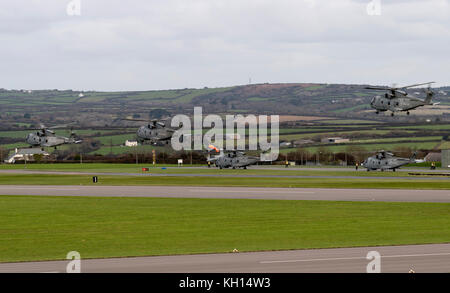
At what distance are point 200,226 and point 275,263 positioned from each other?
597 inches

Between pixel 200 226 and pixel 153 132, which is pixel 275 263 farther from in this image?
pixel 153 132

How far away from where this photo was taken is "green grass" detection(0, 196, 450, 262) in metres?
34.3

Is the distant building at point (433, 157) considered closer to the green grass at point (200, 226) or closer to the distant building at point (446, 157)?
the distant building at point (446, 157)

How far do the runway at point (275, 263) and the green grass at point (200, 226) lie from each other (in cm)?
188

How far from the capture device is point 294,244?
34656 mm

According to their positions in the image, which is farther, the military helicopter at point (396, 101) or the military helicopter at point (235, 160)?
the military helicopter at point (235, 160)

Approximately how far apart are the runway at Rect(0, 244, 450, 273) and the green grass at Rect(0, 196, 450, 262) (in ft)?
6.18

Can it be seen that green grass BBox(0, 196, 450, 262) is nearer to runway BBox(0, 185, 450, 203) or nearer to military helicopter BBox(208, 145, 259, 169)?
runway BBox(0, 185, 450, 203)

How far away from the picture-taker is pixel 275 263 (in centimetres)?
2844

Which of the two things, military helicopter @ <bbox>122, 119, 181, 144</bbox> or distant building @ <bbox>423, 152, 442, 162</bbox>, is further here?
distant building @ <bbox>423, 152, 442, 162</bbox>

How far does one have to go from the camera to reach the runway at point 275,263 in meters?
26.8

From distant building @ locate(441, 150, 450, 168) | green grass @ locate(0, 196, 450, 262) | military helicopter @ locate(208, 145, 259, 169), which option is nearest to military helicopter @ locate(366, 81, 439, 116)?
green grass @ locate(0, 196, 450, 262)

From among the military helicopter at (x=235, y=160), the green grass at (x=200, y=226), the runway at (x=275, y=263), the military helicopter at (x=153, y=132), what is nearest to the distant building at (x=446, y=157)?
the military helicopter at (x=235, y=160)
